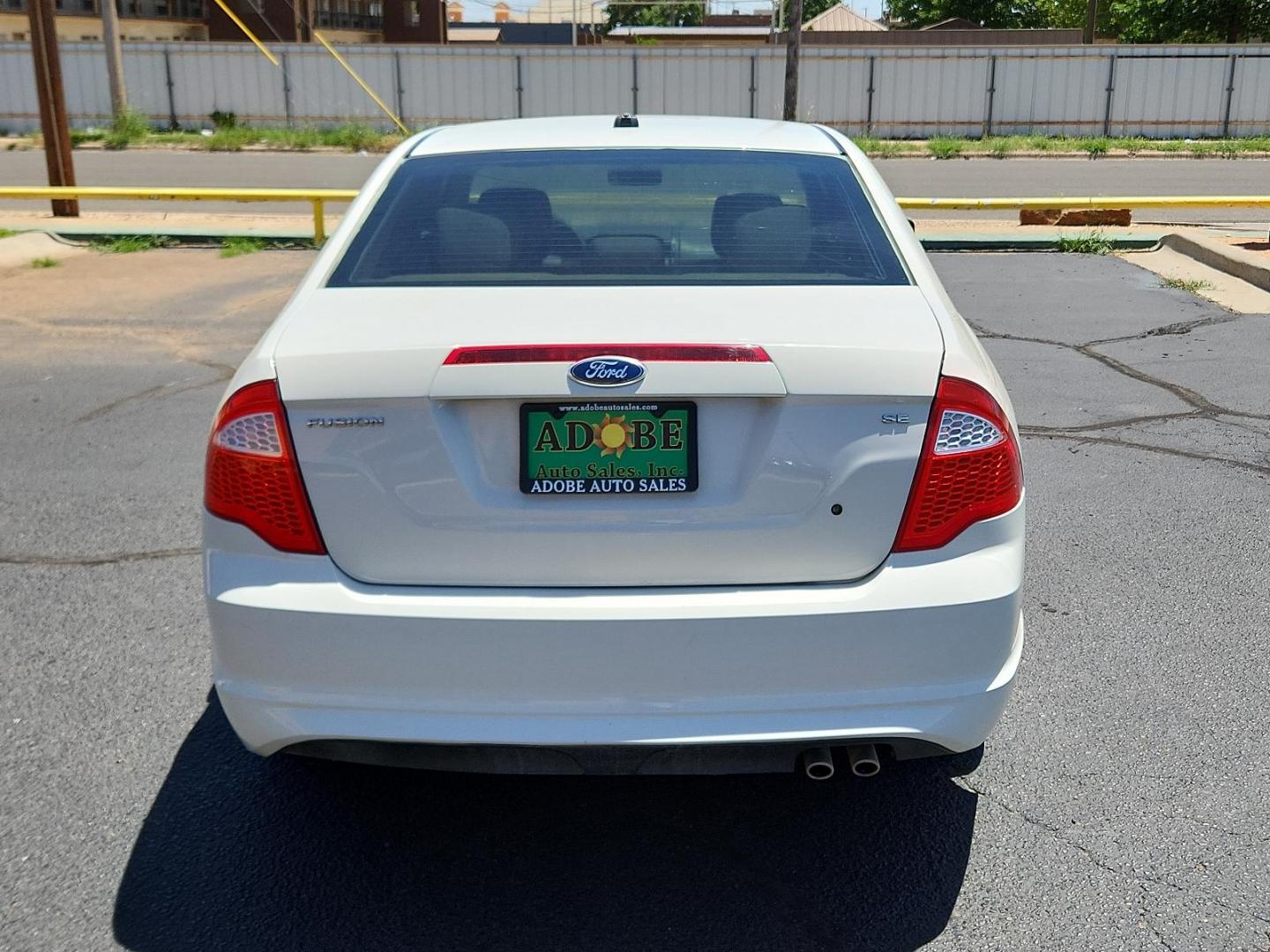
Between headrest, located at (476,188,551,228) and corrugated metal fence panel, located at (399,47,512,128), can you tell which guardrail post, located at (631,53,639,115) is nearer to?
corrugated metal fence panel, located at (399,47,512,128)

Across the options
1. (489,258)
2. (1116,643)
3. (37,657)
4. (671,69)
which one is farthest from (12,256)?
(671,69)

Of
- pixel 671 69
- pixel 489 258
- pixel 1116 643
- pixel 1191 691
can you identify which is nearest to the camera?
pixel 489 258

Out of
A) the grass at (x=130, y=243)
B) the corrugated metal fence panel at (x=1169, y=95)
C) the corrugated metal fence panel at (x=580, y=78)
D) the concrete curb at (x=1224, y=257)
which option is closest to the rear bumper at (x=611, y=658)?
the concrete curb at (x=1224, y=257)

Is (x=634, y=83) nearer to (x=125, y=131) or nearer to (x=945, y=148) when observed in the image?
(x=945, y=148)

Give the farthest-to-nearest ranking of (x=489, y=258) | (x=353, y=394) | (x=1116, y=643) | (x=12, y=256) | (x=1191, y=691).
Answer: (x=12, y=256) → (x=1116, y=643) → (x=1191, y=691) → (x=489, y=258) → (x=353, y=394)

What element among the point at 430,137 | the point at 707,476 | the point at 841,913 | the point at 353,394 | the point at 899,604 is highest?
the point at 430,137

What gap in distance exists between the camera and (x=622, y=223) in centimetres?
374

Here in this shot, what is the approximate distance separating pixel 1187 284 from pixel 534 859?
9.31 meters

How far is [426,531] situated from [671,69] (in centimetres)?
3184

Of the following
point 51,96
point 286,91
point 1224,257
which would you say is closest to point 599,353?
point 1224,257

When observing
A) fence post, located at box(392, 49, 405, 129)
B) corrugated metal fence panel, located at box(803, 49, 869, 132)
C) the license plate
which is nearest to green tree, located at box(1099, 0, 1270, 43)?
corrugated metal fence panel, located at box(803, 49, 869, 132)

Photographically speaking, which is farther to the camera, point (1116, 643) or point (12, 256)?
point (12, 256)

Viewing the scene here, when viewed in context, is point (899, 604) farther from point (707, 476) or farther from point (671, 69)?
point (671, 69)

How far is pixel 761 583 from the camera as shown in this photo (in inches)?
106
